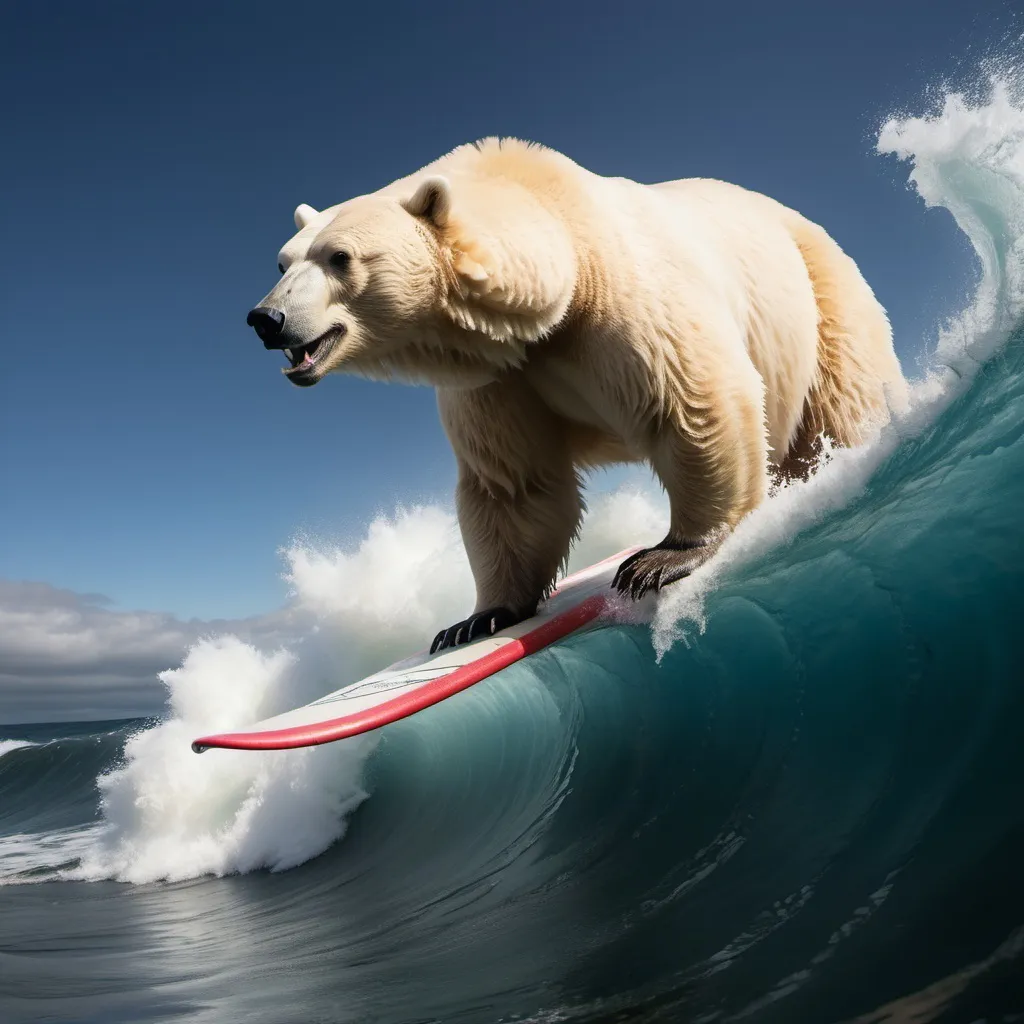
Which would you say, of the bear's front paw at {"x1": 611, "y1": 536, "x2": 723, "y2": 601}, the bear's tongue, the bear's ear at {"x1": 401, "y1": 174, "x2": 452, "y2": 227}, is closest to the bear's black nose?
the bear's tongue

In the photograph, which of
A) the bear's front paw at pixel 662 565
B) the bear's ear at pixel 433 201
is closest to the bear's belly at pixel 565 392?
the bear's front paw at pixel 662 565

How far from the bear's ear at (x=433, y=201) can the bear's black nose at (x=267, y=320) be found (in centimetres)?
65

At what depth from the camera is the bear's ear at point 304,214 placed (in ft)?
11.2

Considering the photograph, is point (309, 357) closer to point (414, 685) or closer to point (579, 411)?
point (579, 411)

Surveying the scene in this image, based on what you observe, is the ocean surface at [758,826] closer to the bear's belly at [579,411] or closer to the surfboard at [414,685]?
the surfboard at [414,685]

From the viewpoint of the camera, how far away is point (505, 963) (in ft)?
8.23

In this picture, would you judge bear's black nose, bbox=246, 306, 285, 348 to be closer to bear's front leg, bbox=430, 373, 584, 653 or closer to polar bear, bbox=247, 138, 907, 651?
polar bear, bbox=247, 138, 907, 651

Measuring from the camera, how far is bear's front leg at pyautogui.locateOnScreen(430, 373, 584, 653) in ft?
12.9

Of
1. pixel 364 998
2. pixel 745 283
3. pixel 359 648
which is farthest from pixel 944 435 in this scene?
pixel 359 648

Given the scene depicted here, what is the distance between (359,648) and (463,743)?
210cm

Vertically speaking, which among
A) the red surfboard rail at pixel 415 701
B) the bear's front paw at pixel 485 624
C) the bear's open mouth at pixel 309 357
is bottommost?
the red surfboard rail at pixel 415 701

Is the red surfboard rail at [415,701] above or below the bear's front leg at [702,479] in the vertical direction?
below

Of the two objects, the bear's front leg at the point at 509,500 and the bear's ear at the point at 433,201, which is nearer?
the bear's ear at the point at 433,201

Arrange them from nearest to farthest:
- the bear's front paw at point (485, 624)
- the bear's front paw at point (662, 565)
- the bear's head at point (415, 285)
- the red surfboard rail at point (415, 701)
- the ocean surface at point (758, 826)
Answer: the ocean surface at point (758, 826), the bear's head at point (415, 285), the red surfboard rail at point (415, 701), the bear's front paw at point (662, 565), the bear's front paw at point (485, 624)
